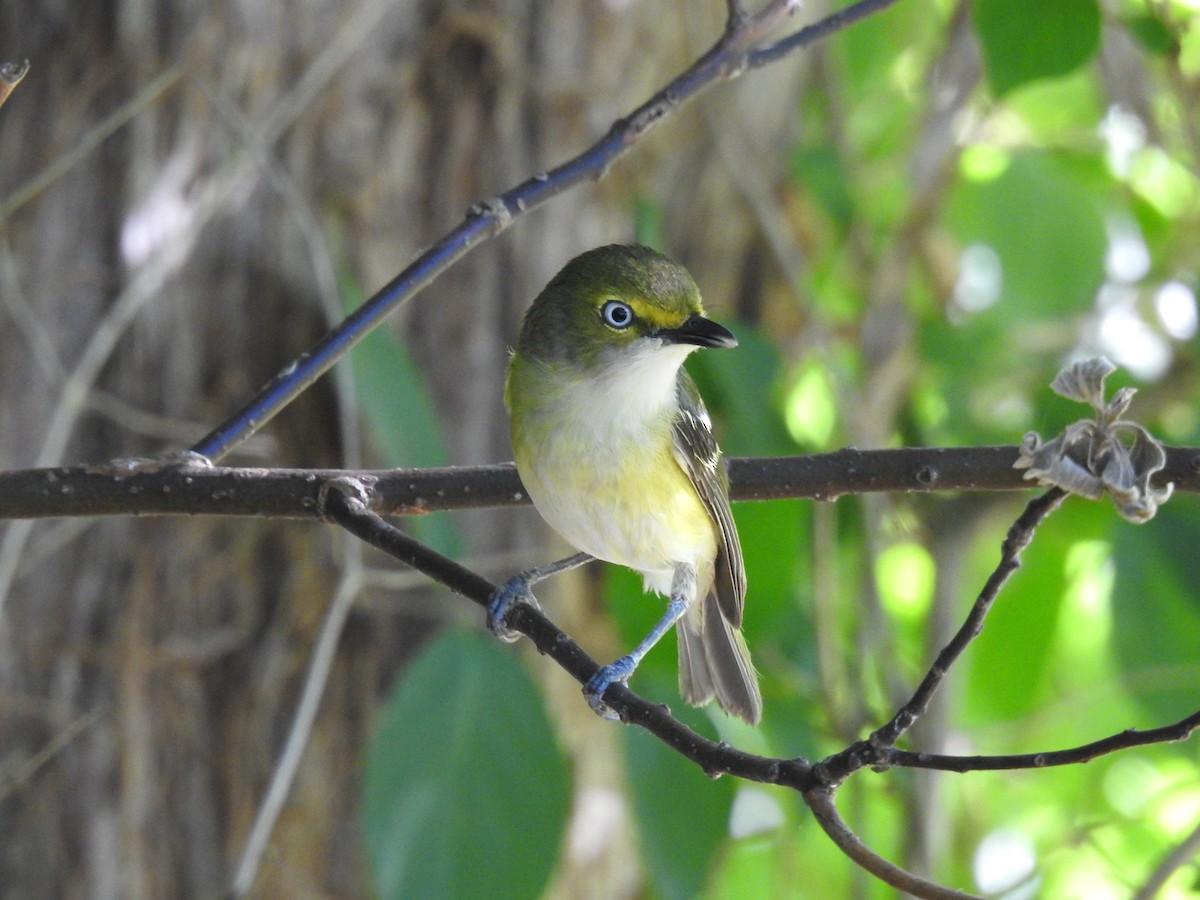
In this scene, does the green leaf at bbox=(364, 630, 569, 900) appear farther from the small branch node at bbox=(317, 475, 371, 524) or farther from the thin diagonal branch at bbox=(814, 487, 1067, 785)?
the thin diagonal branch at bbox=(814, 487, 1067, 785)

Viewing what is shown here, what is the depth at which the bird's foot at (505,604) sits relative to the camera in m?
1.95

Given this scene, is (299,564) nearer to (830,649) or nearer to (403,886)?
(403,886)

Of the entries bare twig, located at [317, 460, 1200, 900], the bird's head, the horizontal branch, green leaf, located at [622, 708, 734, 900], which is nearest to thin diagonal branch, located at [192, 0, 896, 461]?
the horizontal branch

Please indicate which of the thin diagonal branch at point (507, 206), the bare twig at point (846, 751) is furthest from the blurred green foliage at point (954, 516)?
the bare twig at point (846, 751)

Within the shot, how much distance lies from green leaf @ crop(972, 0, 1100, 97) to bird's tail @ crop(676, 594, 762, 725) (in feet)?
4.50

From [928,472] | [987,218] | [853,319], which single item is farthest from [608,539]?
[853,319]

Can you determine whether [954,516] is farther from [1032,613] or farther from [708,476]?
[708,476]

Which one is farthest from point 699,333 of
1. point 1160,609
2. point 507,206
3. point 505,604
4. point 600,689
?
point 1160,609

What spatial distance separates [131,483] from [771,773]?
115 cm

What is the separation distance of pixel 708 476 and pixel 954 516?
2.11 m

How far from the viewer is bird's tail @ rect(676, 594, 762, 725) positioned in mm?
2779

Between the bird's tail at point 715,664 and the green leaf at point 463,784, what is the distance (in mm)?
417

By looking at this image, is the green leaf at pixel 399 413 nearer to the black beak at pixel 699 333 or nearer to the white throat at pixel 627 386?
the white throat at pixel 627 386

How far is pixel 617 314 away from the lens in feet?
8.46
